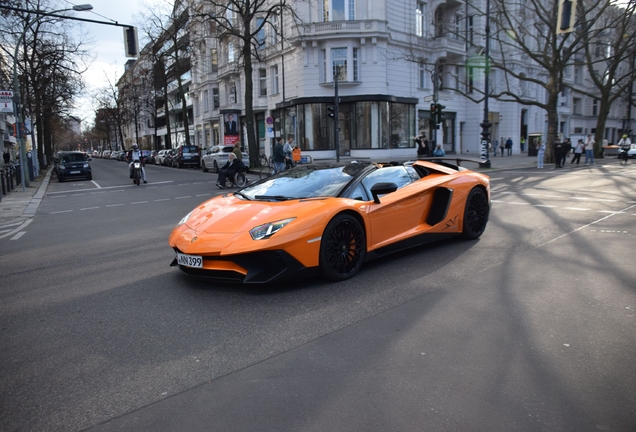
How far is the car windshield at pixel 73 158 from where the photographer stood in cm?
2666

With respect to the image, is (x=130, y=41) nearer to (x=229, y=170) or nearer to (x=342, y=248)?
(x=229, y=170)

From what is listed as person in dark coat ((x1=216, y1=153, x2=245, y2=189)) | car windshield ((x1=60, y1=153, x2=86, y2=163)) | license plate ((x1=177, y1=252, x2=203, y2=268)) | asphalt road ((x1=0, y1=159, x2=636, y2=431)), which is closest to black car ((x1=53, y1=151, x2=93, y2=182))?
car windshield ((x1=60, y1=153, x2=86, y2=163))

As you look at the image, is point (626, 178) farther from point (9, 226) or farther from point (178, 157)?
point (178, 157)

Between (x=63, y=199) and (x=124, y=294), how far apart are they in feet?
44.0

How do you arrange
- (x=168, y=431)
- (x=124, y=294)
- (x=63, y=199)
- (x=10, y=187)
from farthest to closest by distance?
(x=10, y=187) → (x=63, y=199) → (x=124, y=294) → (x=168, y=431)

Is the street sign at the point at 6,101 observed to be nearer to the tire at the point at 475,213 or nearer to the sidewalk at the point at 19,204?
the sidewalk at the point at 19,204

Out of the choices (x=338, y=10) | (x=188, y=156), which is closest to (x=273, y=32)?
(x=338, y=10)

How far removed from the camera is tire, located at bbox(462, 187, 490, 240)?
7090mm

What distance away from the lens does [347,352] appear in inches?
140

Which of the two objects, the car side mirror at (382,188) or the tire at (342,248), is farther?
the car side mirror at (382,188)

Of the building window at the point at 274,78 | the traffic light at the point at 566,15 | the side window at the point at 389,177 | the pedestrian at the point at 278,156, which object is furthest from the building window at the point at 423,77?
the side window at the point at 389,177

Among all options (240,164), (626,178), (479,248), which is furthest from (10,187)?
(626,178)

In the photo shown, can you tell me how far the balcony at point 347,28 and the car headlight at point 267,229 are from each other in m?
30.0

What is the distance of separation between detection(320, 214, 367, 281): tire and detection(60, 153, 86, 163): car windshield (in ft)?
83.4
